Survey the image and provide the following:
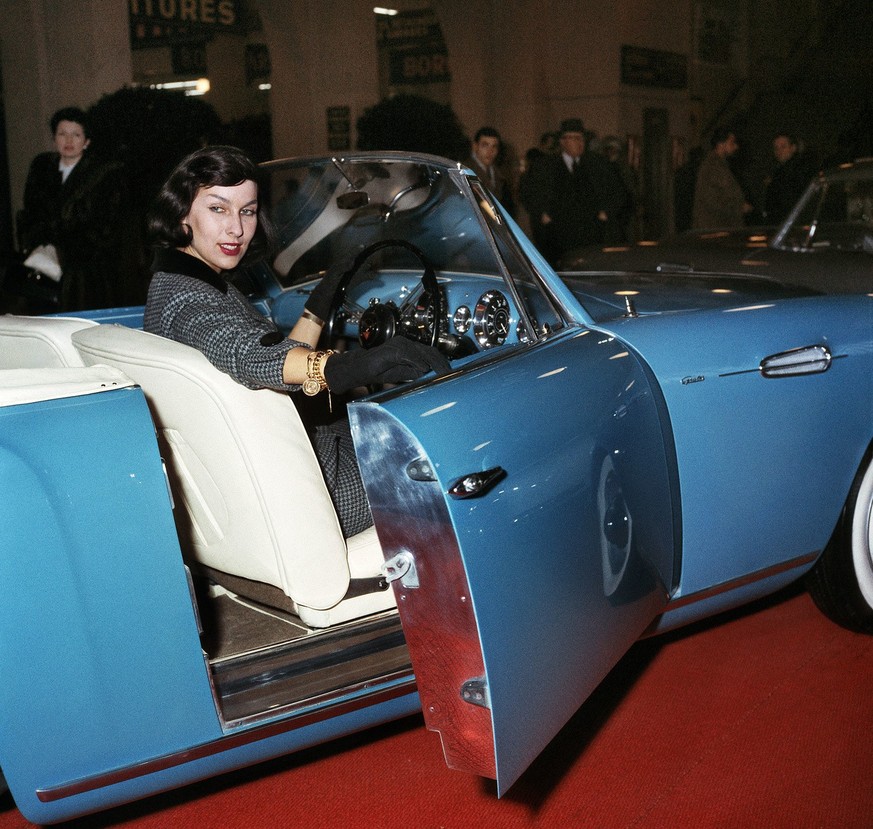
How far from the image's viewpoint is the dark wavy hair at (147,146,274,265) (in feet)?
7.55

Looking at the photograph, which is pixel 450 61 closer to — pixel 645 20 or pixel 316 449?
pixel 645 20

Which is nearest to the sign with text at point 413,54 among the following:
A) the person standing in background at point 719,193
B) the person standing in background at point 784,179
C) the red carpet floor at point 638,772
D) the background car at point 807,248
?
the person standing in background at point 719,193

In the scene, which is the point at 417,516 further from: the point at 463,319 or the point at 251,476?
the point at 463,319

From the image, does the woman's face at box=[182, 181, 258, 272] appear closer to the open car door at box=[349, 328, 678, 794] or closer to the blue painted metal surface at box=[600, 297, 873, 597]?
the open car door at box=[349, 328, 678, 794]

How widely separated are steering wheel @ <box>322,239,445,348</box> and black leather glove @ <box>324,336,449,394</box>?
1.81ft

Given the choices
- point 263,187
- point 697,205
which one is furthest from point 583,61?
point 263,187

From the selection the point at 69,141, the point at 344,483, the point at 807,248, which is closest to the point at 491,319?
the point at 344,483

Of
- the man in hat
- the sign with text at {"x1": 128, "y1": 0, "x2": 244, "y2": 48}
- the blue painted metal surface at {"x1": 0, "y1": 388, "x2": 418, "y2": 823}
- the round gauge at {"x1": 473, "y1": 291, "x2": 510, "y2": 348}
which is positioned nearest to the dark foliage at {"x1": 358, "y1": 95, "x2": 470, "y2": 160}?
the man in hat

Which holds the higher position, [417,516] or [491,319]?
[491,319]

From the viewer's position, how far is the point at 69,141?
589 centimetres

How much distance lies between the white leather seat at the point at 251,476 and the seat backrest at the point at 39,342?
14.3 inches

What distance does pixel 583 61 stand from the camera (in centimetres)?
1110

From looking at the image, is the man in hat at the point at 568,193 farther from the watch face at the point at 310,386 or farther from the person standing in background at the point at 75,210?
the watch face at the point at 310,386

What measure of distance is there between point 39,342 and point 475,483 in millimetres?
1389
